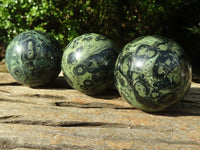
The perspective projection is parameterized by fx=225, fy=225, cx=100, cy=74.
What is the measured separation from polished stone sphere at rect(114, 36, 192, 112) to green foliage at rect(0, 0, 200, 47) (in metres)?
3.34

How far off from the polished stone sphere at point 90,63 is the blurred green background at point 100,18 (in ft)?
8.57

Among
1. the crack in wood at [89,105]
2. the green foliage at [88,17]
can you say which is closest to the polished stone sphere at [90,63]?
the crack in wood at [89,105]

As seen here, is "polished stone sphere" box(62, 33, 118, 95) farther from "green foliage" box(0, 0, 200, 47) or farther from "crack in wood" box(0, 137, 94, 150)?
"green foliage" box(0, 0, 200, 47)

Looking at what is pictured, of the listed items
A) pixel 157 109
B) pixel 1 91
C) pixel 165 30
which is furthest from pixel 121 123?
pixel 165 30

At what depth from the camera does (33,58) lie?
11.7 feet

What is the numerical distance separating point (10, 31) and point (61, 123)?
159 inches

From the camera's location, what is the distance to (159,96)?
2.79 meters

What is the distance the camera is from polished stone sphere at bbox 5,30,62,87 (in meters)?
3.58

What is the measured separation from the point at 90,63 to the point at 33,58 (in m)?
0.97

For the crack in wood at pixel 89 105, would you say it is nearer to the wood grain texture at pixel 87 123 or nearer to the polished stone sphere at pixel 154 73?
the wood grain texture at pixel 87 123

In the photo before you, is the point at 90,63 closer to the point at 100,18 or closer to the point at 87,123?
the point at 87,123

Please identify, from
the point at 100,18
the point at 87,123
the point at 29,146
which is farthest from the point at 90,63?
the point at 100,18

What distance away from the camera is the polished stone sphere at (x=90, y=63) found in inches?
130

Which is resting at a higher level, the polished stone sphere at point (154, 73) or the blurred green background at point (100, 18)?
the blurred green background at point (100, 18)
